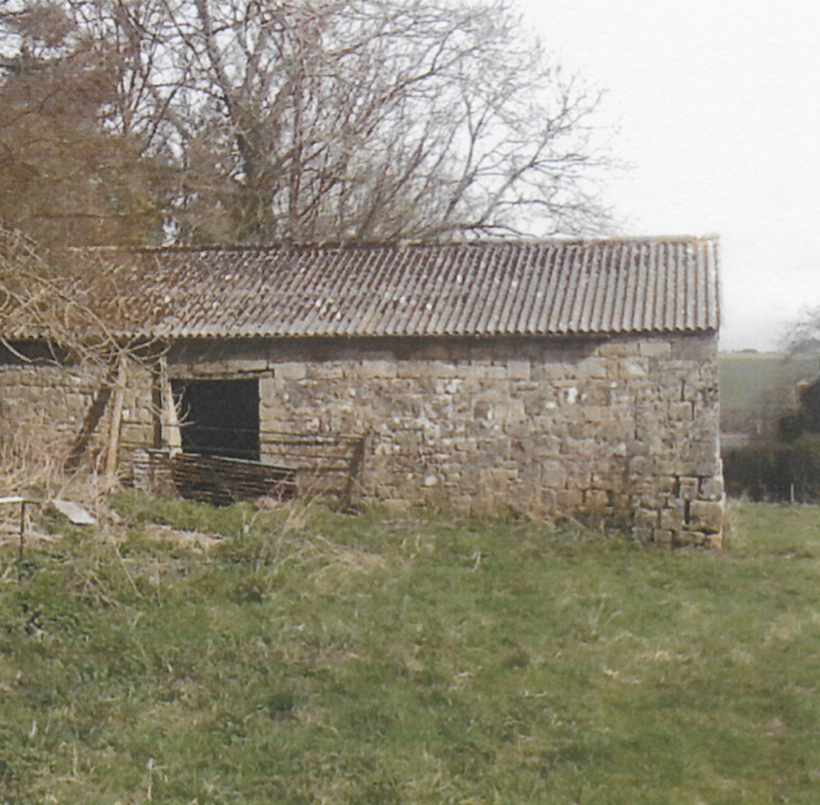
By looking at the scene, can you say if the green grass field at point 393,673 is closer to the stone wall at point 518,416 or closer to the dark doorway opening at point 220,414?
the stone wall at point 518,416

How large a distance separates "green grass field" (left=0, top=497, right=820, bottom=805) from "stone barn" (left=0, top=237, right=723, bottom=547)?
1.52 metres

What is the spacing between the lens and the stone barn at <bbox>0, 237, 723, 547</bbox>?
11.6 meters

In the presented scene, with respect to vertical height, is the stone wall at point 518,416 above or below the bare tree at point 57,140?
below

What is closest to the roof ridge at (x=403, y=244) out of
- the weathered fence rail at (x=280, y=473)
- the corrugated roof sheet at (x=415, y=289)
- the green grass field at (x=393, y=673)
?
the corrugated roof sheet at (x=415, y=289)

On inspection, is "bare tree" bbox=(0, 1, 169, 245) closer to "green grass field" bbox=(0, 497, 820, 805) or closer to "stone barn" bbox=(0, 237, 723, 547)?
"stone barn" bbox=(0, 237, 723, 547)

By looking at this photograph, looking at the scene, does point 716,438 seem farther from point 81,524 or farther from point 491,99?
point 491,99

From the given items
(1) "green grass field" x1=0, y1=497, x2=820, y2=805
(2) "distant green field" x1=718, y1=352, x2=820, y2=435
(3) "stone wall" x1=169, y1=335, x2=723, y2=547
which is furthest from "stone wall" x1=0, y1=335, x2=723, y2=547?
(2) "distant green field" x1=718, y1=352, x2=820, y2=435

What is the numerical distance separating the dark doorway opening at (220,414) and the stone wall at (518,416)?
7.23 ft

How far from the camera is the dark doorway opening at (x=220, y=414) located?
1516 cm

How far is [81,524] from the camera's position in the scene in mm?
9859

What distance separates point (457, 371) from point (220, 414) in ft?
17.2

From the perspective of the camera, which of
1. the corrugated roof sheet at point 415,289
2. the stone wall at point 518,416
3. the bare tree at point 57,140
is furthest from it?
the corrugated roof sheet at point 415,289

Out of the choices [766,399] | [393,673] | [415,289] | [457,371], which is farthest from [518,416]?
[766,399]

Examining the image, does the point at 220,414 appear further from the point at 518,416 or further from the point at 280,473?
the point at 518,416
